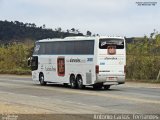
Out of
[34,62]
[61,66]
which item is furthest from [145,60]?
[61,66]

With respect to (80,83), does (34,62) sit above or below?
above

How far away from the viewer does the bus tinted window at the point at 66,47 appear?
30.5 meters

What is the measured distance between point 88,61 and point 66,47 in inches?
109

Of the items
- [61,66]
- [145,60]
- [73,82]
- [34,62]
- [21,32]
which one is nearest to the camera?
[73,82]

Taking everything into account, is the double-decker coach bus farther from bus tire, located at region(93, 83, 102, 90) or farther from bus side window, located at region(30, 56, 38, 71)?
bus side window, located at region(30, 56, 38, 71)

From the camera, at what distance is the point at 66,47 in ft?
107

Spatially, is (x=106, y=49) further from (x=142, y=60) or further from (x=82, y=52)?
(x=142, y=60)

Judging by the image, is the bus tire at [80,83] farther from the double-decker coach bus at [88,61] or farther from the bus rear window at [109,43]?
the bus rear window at [109,43]

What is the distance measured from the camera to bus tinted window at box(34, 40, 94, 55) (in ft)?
100

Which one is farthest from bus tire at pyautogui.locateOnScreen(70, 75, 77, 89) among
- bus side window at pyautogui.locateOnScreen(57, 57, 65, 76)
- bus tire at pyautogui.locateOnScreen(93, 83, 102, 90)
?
bus tire at pyautogui.locateOnScreen(93, 83, 102, 90)

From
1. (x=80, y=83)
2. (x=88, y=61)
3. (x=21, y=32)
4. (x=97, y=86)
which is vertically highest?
(x=21, y=32)

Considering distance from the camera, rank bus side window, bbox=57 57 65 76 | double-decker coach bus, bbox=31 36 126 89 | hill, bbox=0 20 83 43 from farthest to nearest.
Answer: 1. hill, bbox=0 20 83 43
2. bus side window, bbox=57 57 65 76
3. double-decker coach bus, bbox=31 36 126 89

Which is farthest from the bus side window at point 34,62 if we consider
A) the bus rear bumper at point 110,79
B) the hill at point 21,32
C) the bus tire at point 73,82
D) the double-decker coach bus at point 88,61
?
the hill at point 21,32

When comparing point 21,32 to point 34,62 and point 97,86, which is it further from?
point 97,86
